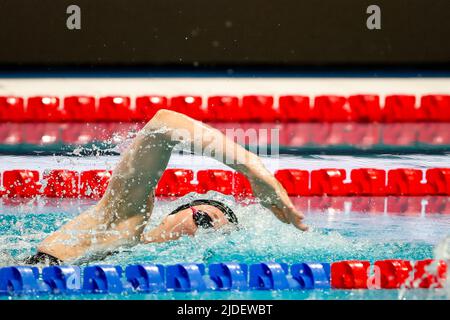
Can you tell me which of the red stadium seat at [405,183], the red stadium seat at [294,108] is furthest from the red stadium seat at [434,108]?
the red stadium seat at [405,183]

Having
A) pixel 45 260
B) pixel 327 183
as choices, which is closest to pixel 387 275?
pixel 45 260

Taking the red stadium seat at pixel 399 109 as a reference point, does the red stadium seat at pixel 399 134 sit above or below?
below

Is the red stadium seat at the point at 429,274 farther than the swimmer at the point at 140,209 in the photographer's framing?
Yes

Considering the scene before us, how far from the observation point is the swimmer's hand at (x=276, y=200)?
2.48m

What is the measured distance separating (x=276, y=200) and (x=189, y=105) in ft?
12.8

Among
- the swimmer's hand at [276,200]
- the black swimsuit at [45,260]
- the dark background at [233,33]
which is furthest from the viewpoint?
the dark background at [233,33]

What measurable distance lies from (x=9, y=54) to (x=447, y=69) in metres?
3.78

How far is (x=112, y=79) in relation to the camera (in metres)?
7.46

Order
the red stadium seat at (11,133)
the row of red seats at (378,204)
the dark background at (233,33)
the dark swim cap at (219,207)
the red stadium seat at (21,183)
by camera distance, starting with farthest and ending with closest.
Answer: the dark background at (233,33) → the red stadium seat at (11,133) → the red stadium seat at (21,183) → the row of red seats at (378,204) → the dark swim cap at (219,207)

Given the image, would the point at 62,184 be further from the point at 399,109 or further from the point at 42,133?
the point at 399,109

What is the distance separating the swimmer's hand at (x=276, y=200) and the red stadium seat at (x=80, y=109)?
3890 millimetres

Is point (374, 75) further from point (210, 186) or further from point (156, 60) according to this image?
point (210, 186)

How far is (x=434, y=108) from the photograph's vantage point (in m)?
6.33

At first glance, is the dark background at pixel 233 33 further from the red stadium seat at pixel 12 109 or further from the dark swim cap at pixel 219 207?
the dark swim cap at pixel 219 207
